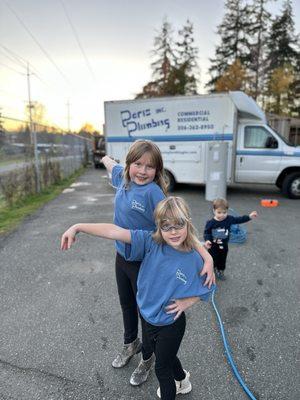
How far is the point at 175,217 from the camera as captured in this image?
5.47ft

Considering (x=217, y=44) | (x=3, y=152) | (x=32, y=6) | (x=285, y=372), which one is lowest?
(x=285, y=372)

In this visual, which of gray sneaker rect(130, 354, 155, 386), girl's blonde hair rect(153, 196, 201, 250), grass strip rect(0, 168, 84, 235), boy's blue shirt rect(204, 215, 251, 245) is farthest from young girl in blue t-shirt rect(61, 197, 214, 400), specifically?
grass strip rect(0, 168, 84, 235)

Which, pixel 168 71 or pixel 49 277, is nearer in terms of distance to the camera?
pixel 49 277

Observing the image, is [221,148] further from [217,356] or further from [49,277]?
[217,356]

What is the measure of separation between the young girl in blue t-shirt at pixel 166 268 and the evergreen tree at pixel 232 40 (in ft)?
87.1

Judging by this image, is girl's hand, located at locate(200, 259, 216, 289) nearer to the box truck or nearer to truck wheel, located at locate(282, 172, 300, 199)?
the box truck

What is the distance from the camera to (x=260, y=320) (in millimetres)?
3020

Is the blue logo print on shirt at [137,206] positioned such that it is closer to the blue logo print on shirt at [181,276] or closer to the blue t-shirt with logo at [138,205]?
the blue t-shirt with logo at [138,205]

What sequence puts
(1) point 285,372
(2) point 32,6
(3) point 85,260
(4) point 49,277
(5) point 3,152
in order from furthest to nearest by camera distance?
(2) point 32,6
(5) point 3,152
(3) point 85,260
(4) point 49,277
(1) point 285,372

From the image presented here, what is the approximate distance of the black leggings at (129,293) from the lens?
208cm

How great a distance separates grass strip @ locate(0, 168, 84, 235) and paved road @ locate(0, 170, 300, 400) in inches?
43.5

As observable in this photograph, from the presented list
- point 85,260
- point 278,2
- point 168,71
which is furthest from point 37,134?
point 278,2

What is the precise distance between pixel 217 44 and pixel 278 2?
5625 mm

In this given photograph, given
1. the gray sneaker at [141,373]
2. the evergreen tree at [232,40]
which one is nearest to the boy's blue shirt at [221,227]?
the gray sneaker at [141,373]
